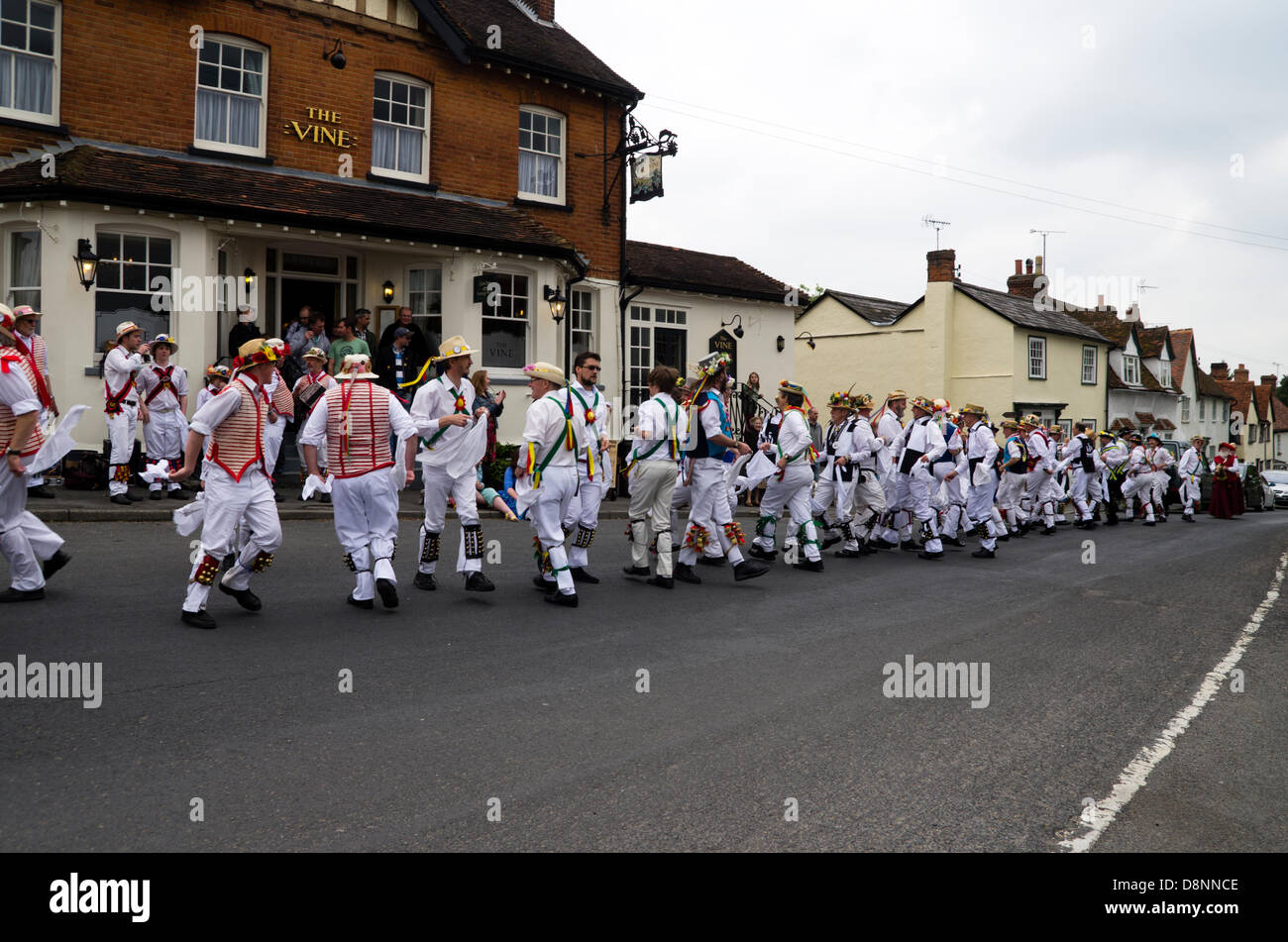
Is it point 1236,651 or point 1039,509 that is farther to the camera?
point 1039,509

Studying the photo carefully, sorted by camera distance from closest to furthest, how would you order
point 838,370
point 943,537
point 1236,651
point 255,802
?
point 255,802
point 1236,651
point 943,537
point 838,370

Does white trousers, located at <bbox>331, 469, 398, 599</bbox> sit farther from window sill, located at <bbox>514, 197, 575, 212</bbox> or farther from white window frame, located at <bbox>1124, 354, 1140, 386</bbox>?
white window frame, located at <bbox>1124, 354, 1140, 386</bbox>

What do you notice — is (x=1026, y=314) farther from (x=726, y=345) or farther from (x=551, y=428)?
(x=551, y=428)

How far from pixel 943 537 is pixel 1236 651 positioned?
314 inches

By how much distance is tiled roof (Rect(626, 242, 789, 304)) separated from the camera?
24188 millimetres

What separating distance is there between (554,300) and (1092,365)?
33.4 m

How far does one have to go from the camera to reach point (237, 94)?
17719 mm

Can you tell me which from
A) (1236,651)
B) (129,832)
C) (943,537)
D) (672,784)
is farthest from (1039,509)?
(129,832)

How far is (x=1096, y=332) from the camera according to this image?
46000mm

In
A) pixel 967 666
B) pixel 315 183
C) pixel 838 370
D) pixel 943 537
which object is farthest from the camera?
pixel 838 370

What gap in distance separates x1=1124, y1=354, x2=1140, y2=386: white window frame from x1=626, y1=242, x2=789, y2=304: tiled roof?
27935 mm

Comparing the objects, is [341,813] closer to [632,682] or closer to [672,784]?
[672,784]

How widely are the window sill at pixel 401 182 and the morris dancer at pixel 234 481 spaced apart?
1256 centimetres

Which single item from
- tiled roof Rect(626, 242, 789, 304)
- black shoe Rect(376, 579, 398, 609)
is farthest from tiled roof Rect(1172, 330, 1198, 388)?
black shoe Rect(376, 579, 398, 609)
